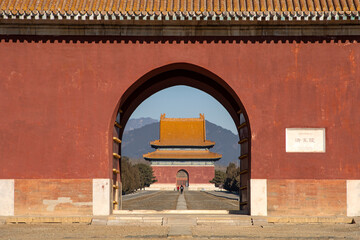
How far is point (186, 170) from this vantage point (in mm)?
76500

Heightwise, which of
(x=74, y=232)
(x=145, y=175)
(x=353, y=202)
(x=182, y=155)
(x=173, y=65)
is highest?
(x=182, y=155)

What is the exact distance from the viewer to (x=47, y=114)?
527 inches

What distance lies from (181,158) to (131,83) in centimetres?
6222

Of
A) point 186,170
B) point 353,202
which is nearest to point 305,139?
point 353,202

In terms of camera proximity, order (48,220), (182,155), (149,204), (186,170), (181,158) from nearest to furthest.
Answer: (48,220)
(149,204)
(181,158)
(182,155)
(186,170)

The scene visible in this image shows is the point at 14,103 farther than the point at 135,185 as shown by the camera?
No

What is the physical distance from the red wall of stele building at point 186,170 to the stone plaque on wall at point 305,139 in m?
63.0

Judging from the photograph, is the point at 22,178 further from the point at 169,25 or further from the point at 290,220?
the point at 290,220

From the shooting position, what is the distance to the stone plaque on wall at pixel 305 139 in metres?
13.4

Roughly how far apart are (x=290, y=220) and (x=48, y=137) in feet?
17.4

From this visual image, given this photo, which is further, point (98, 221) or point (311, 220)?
point (311, 220)

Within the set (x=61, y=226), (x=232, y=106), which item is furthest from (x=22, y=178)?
(x=232, y=106)

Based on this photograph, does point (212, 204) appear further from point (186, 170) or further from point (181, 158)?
point (186, 170)

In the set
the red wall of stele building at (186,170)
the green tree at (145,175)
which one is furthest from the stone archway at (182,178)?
the green tree at (145,175)
